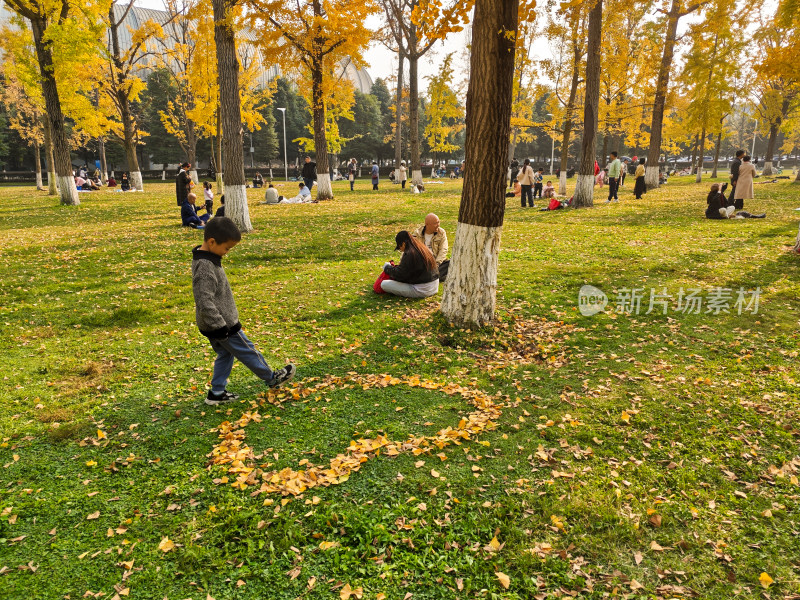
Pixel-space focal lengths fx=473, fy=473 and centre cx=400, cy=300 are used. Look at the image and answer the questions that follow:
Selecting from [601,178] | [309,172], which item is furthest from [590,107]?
[601,178]

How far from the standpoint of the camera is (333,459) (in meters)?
3.82

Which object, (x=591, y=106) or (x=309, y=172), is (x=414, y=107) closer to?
(x=309, y=172)

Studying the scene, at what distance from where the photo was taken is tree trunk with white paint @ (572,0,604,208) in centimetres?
1566

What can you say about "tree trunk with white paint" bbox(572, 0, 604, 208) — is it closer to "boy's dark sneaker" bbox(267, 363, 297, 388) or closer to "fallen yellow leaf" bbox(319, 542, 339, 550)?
"boy's dark sneaker" bbox(267, 363, 297, 388)

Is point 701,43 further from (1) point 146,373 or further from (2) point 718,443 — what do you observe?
(1) point 146,373

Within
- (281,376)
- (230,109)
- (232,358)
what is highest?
(230,109)

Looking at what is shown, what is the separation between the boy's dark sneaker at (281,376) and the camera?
4842 mm

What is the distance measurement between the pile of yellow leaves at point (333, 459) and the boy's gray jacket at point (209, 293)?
2.90ft

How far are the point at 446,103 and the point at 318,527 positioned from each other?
116 ft

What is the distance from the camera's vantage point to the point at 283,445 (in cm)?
402

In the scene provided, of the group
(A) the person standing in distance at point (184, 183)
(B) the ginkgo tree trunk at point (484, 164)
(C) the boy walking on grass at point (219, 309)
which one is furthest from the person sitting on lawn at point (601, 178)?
(C) the boy walking on grass at point (219, 309)

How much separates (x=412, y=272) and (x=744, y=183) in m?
13.3

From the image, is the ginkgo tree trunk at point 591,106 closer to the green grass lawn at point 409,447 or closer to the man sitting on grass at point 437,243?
the green grass lawn at point 409,447

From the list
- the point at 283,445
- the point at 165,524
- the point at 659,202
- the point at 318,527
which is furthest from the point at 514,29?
the point at 659,202
